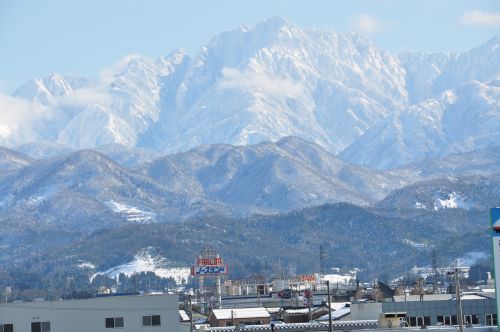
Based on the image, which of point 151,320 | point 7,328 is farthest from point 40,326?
point 151,320

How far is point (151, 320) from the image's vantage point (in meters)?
101

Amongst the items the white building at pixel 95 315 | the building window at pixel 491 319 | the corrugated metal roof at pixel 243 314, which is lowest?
the building window at pixel 491 319

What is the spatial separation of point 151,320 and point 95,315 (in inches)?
148

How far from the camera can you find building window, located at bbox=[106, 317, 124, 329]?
3910 inches

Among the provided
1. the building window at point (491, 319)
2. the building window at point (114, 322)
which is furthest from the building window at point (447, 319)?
the building window at point (114, 322)

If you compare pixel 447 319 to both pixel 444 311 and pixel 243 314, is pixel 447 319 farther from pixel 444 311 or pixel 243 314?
pixel 243 314

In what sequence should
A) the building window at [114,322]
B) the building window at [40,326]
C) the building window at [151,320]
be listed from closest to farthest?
1. the building window at [40,326]
2. the building window at [114,322]
3. the building window at [151,320]

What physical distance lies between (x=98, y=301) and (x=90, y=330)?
1.94 meters

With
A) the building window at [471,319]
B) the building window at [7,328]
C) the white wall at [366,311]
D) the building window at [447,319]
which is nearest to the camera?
the building window at [7,328]

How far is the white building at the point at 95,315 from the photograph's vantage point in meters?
98.1

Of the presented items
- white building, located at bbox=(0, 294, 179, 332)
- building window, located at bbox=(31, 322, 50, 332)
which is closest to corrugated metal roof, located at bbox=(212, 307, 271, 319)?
white building, located at bbox=(0, 294, 179, 332)

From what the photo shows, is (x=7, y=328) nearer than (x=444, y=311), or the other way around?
(x=7, y=328)

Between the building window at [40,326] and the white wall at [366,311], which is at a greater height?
the white wall at [366,311]

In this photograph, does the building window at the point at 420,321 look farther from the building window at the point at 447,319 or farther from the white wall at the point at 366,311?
the white wall at the point at 366,311
